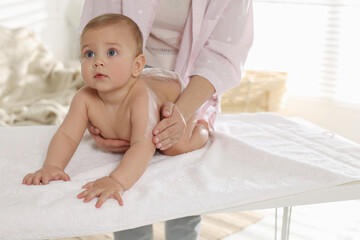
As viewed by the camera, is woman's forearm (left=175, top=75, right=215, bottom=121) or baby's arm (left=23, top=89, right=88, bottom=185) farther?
woman's forearm (left=175, top=75, right=215, bottom=121)

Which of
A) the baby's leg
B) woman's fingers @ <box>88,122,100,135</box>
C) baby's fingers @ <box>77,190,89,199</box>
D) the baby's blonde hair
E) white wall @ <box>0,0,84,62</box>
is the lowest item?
white wall @ <box>0,0,84,62</box>

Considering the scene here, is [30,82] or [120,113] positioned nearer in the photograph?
[120,113]

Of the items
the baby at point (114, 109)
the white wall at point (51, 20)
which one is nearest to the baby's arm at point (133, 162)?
the baby at point (114, 109)

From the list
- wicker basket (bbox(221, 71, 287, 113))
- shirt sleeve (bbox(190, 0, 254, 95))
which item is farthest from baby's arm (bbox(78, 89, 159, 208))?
wicker basket (bbox(221, 71, 287, 113))

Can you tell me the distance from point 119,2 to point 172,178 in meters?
0.63

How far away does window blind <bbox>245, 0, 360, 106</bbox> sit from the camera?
340 cm

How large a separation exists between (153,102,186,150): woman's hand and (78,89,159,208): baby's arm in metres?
0.02

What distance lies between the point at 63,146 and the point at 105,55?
0.78 feet

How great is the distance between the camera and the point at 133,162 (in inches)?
39.1

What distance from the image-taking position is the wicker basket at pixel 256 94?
316cm

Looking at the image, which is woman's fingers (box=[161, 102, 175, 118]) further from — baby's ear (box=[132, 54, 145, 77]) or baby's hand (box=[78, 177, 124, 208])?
baby's hand (box=[78, 177, 124, 208])

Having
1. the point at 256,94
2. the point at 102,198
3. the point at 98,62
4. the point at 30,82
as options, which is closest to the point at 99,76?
the point at 98,62

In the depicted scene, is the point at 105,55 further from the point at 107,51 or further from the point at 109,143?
the point at 109,143

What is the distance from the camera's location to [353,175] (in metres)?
1.05
